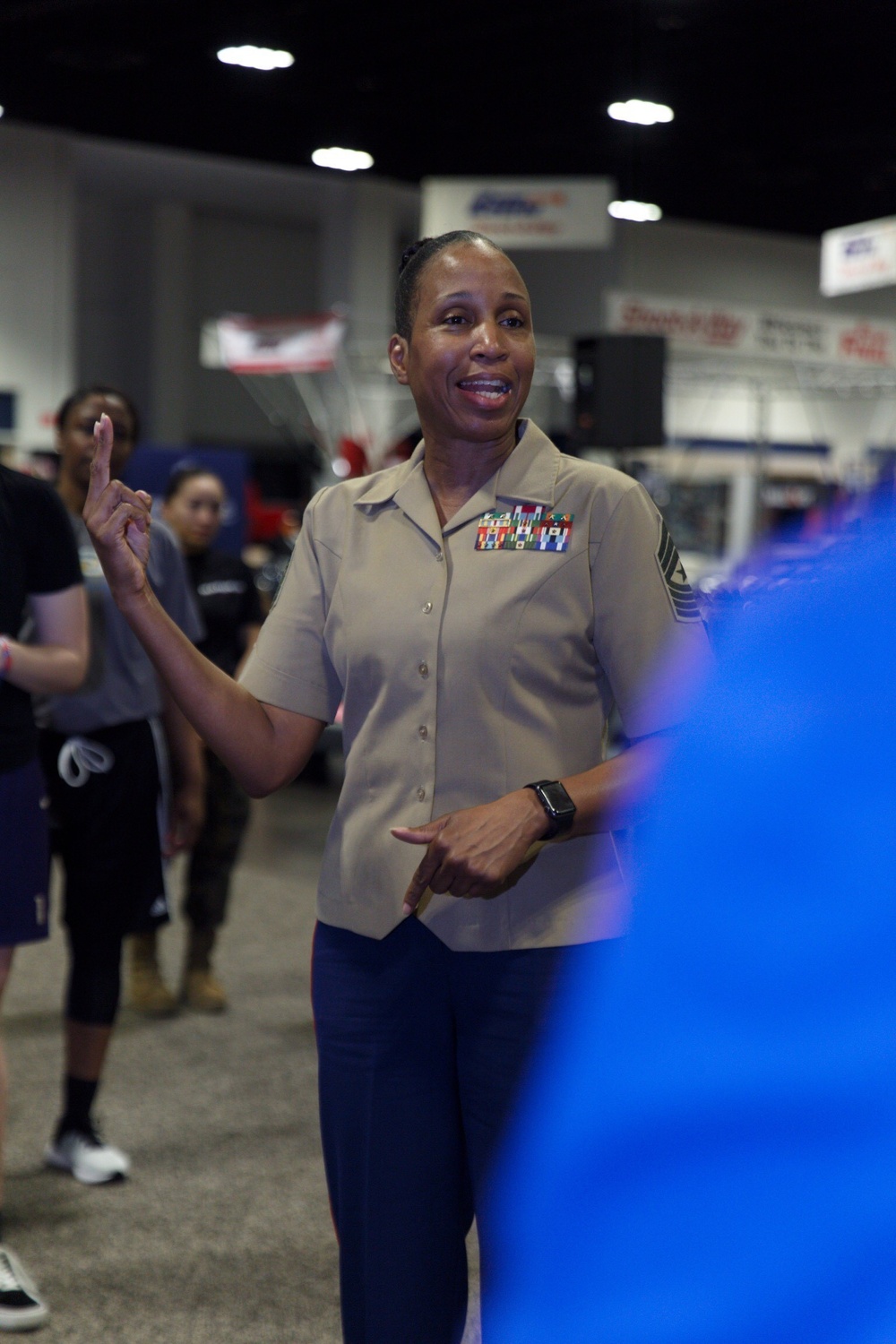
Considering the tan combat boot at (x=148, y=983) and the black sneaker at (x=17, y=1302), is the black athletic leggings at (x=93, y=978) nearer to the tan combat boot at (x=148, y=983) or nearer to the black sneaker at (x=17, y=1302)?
the black sneaker at (x=17, y=1302)

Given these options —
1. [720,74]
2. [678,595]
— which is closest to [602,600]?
[678,595]

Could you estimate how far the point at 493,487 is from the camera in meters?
1.61

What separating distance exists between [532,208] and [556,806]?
31.2ft

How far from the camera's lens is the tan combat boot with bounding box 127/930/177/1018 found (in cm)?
457

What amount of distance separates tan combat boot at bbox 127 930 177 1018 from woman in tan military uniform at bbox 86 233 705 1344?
3073 millimetres

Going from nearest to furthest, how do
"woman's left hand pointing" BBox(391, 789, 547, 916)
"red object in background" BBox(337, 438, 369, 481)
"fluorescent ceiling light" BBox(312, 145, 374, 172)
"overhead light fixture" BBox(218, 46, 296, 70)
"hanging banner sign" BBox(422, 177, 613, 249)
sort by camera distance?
"woman's left hand pointing" BBox(391, 789, 547, 916), "red object in background" BBox(337, 438, 369, 481), "hanging banner sign" BBox(422, 177, 613, 249), "overhead light fixture" BBox(218, 46, 296, 70), "fluorescent ceiling light" BBox(312, 145, 374, 172)

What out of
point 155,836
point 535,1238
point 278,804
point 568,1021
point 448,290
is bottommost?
point 278,804

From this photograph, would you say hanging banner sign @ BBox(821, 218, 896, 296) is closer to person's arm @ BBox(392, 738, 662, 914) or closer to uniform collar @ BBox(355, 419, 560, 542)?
uniform collar @ BBox(355, 419, 560, 542)

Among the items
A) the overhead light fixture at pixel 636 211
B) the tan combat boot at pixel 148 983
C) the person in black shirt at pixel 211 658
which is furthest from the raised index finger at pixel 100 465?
the overhead light fixture at pixel 636 211

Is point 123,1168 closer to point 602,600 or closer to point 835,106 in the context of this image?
point 602,600

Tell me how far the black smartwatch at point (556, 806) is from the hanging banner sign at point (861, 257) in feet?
30.8

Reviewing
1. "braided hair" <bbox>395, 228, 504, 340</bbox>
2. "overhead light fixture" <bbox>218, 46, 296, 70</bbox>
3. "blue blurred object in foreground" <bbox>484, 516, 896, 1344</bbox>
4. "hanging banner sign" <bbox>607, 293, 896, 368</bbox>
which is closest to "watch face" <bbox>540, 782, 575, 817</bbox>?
"braided hair" <bbox>395, 228, 504, 340</bbox>

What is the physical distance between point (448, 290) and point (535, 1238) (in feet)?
3.52

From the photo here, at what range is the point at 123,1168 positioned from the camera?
3.32 meters
